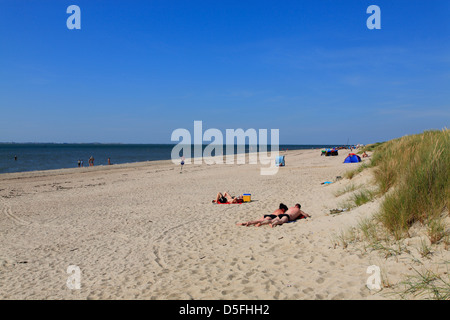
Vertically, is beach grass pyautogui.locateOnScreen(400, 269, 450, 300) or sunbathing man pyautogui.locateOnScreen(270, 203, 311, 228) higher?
beach grass pyautogui.locateOnScreen(400, 269, 450, 300)

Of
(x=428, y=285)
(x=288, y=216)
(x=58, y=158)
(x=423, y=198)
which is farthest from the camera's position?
(x=58, y=158)

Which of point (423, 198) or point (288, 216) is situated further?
point (288, 216)

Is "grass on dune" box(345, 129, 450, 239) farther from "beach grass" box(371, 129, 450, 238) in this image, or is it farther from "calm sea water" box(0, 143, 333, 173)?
"calm sea water" box(0, 143, 333, 173)

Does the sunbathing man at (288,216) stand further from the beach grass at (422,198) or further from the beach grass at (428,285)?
the beach grass at (428,285)

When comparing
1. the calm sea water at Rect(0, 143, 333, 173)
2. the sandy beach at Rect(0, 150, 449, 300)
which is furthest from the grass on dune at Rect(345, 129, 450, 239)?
the calm sea water at Rect(0, 143, 333, 173)

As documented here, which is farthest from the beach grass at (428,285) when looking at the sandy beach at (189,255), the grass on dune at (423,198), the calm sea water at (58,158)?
the calm sea water at (58,158)

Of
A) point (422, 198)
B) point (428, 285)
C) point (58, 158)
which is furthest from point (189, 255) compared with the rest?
point (58, 158)

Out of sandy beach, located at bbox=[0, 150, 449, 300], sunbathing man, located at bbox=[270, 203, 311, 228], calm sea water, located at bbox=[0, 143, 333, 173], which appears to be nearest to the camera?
sandy beach, located at bbox=[0, 150, 449, 300]

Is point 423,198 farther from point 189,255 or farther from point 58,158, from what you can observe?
point 58,158

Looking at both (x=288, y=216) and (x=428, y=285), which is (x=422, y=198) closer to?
(x=428, y=285)

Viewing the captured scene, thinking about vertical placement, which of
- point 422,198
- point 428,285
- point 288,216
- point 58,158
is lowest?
point 288,216

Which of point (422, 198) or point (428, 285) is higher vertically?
point (422, 198)

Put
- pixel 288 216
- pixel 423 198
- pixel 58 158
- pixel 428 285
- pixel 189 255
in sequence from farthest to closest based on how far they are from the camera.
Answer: pixel 58 158 → pixel 288 216 → pixel 189 255 → pixel 423 198 → pixel 428 285

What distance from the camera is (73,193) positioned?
53.5ft
